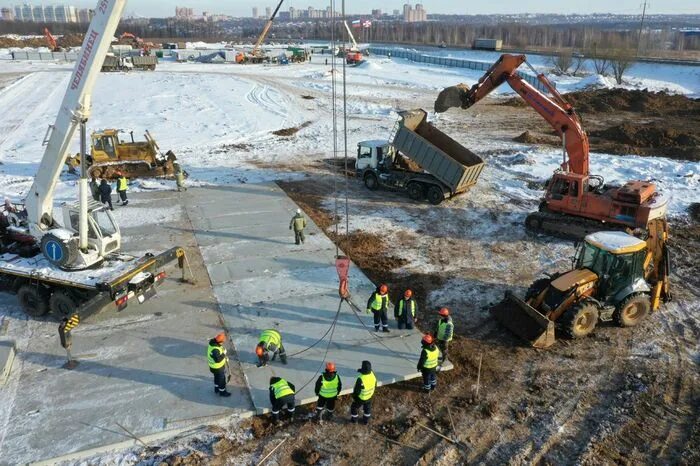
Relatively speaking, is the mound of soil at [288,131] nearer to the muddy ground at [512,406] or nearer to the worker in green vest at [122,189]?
the worker in green vest at [122,189]

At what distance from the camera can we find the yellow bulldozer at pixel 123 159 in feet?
76.2

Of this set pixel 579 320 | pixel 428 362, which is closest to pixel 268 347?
pixel 428 362

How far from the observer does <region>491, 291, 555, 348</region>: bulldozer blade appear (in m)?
10.9

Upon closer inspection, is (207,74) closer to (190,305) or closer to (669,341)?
(190,305)

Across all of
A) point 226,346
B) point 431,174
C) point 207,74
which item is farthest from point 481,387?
point 207,74

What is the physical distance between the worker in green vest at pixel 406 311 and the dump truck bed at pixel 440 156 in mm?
8814

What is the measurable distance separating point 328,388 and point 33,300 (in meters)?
7.78

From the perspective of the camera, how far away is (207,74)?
5781 centimetres

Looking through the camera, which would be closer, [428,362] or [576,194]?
[428,362]

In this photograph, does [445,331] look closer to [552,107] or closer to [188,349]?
[188,349]

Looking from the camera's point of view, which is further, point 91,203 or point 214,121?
point 214,121

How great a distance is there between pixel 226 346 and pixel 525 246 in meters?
10.1

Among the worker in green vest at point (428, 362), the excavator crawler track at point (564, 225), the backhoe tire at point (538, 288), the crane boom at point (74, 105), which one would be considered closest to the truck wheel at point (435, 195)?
the excavator crawler track at point (564, 225)

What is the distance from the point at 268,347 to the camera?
9.83 m
